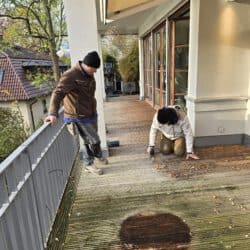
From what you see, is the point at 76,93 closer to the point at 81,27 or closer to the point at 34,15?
the point at 81,27

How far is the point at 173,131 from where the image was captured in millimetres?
3270

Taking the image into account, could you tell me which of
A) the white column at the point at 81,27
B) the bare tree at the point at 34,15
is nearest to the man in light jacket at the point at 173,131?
the white column at the point at 81,27

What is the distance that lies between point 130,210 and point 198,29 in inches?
100

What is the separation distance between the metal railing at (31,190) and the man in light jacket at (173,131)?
52.0 inches

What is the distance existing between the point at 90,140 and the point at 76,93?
0.60 metres

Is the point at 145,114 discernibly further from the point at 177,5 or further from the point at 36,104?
the point at 36,104

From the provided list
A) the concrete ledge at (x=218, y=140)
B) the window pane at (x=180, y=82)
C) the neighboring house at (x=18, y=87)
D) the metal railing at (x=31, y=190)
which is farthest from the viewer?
the neighboring house at (x=18, y=87)

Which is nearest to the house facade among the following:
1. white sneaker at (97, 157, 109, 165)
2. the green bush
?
white sneaker at (97, 157, 109, 165)

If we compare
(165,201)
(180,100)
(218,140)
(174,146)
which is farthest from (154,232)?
(180,100)

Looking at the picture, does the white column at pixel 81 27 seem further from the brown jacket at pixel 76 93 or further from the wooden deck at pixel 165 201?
the wooden deck at pixel 165 201

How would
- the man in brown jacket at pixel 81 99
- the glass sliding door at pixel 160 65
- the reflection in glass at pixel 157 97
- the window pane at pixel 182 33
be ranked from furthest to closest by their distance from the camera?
the reflection in glass at pixel 157 97
the glass sliding door at pixel 160 65
the window pane at pixel 182 33
the man in brown jacket at pixel 81 99

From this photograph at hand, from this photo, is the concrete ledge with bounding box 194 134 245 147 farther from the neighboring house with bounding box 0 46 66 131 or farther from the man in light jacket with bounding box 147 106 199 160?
the neighboring house with bounding box 0 46 66 131

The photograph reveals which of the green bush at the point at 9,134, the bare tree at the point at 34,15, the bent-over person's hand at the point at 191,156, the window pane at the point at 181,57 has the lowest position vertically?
the green bush at the point at 9,134

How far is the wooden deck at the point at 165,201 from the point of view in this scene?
5.82 feet
